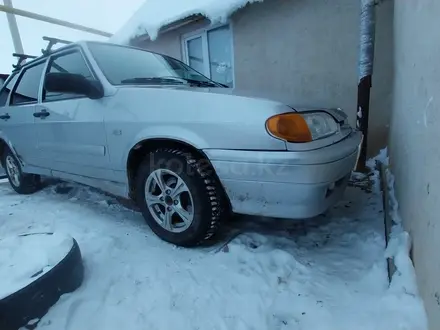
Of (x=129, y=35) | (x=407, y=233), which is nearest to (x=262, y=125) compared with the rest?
(x=407, y=233)

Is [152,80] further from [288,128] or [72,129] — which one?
[288,128]

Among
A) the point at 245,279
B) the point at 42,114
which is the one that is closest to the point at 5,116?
the point at 42,114

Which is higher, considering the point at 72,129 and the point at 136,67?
the point at 136,67

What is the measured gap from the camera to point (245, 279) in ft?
5.74

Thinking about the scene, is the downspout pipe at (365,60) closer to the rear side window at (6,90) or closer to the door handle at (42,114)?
the door handle at (42,114)

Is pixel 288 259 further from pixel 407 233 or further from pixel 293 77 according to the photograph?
pixel 293 77

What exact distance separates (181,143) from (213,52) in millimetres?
4307

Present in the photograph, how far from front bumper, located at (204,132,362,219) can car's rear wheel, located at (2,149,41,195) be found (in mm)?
3190

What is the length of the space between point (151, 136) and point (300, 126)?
1.03m

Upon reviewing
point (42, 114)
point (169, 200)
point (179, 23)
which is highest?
point (179, 23)

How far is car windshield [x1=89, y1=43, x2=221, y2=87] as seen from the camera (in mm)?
2422

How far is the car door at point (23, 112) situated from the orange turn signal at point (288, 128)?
2750 millimetres

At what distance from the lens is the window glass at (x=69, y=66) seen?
2.53 meters

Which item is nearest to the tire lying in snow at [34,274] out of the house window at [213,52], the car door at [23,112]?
the car door at [23,112]
